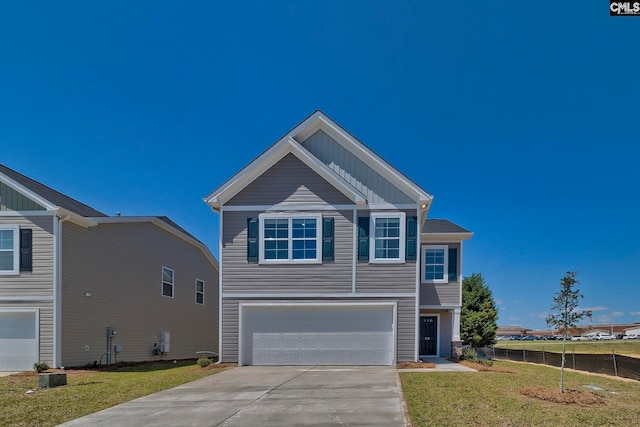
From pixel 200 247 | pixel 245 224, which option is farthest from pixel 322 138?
pixel 200 247

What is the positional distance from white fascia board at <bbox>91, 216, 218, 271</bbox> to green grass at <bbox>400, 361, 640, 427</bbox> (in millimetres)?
12076

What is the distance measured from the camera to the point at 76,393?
1017 cm

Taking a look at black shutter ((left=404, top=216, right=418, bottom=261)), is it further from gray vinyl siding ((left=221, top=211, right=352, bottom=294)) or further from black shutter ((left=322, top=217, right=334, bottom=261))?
black shutter ((left=322, top=217, right=334, bottom=261))

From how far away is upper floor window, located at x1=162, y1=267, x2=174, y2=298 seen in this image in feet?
68.4

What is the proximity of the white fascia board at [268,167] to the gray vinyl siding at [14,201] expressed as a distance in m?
5.66

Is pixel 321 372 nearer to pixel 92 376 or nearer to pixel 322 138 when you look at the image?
pixel 92 376

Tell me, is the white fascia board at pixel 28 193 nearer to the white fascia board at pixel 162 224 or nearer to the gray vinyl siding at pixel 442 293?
the white fascia board at pixel 162 224

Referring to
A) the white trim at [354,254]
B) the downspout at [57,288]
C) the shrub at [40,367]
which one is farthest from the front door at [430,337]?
the shrub at [40,367]

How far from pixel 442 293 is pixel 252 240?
7964 mm

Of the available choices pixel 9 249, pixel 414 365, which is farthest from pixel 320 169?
pixel 9 249

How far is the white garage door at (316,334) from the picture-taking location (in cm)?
1473

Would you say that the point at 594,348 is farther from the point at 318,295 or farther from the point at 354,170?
the point at 354,170

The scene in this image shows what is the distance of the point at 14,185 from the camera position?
14.5 metres

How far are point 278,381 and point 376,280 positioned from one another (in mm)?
4885
